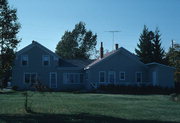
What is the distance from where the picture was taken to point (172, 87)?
42750mm

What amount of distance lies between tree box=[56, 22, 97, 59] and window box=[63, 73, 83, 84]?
3306cm

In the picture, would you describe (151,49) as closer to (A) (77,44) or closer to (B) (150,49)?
(B) (150,49)

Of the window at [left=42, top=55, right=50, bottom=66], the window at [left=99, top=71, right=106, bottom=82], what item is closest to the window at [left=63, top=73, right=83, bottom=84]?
the window at [left=42, top=55, right=50, bottom=66]

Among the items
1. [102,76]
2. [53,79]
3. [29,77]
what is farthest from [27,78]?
[102,76]

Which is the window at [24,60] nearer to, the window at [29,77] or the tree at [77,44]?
the window at [29,77]

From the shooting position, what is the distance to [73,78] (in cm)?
4603

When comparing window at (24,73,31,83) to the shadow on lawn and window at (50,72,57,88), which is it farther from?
the shadow on lawn

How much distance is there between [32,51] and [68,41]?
36259mm

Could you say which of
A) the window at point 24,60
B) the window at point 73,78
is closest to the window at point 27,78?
the window at point 24,60

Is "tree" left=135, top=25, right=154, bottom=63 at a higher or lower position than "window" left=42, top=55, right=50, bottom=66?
higher

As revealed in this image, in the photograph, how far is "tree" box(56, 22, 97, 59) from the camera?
80312mm

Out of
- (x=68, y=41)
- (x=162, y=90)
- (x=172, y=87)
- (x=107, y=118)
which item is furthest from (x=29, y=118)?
(x=68, y=41)

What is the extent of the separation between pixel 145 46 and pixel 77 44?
2415cm

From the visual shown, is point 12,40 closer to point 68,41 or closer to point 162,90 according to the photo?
point 162,90
